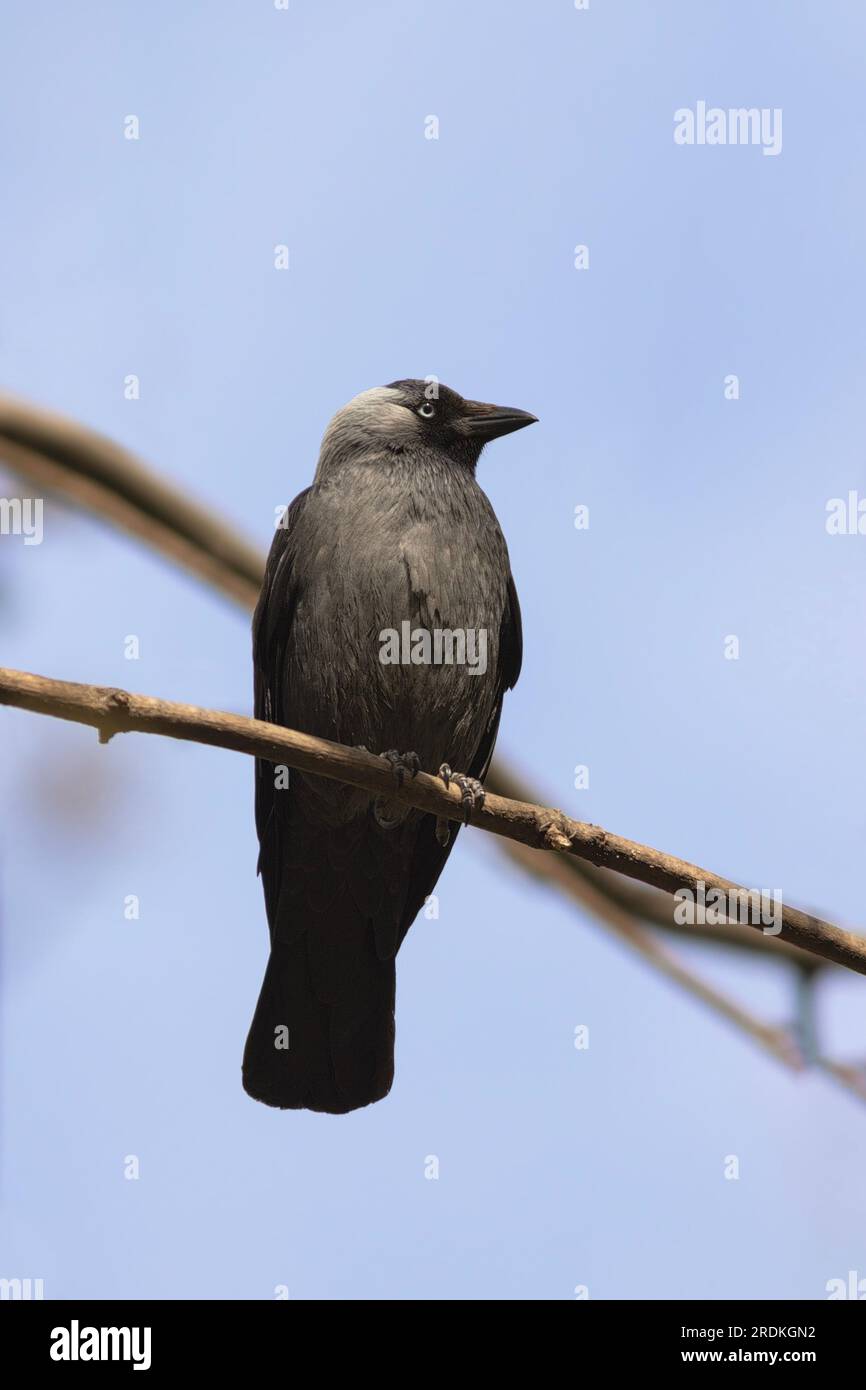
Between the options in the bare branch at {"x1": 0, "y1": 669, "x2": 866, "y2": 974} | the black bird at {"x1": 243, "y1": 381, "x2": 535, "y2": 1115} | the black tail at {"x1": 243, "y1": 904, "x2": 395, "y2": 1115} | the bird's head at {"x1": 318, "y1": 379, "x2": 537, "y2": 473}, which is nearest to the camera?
the bare branch at {"x1": 0, "y1": 669, "x2": 866, "y2": 974}

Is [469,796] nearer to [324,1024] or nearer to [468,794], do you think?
[468,794]

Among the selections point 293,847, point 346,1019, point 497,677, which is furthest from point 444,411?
point 346,1019

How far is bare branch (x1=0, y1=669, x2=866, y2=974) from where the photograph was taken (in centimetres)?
446

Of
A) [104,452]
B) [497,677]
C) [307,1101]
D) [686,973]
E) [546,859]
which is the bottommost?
[307,1101]

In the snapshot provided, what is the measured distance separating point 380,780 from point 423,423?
2.67 meters

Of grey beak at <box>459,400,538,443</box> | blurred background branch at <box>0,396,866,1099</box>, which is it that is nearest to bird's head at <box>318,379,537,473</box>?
grey beak at <box>459,400,538,443</box>

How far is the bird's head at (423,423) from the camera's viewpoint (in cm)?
732

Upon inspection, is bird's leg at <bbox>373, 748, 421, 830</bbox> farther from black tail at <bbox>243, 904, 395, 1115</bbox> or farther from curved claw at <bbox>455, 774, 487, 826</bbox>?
black tail at <bbox>243, 904, 395, 1115</bbox>

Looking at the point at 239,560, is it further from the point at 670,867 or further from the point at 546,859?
the point at 670,867

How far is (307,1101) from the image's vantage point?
6738 mm

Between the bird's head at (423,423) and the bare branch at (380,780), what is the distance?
220 centimetres

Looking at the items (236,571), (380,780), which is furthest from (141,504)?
(380,780)

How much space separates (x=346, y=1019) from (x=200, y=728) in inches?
103

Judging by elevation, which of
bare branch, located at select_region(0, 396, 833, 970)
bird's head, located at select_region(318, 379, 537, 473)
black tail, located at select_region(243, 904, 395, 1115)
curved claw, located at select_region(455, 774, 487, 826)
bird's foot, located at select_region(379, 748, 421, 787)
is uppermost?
bird's head, located at select_region(318, 379, 537, 473)
